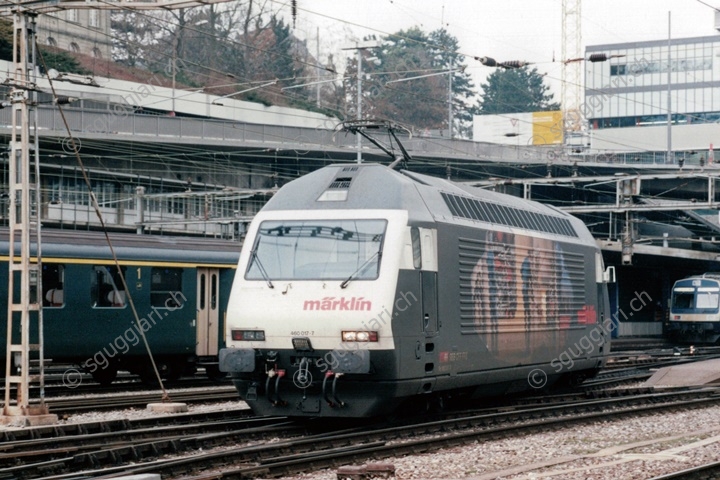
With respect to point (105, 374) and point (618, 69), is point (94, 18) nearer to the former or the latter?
point (618, 69)

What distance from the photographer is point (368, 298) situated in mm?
13391

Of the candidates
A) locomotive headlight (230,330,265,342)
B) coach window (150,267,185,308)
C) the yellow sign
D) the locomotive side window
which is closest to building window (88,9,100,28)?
the yellow sign

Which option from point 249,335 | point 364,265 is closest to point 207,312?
point 249,335

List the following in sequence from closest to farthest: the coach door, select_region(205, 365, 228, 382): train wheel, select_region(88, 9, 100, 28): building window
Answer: the coach door, select_region(205, 365, 228, 382): train wheel, select_region(88, 9, 100, 28): building window

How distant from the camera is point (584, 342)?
20.2 meters

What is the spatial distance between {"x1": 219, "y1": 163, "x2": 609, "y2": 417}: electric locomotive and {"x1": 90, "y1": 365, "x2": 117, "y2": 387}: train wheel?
8355mm

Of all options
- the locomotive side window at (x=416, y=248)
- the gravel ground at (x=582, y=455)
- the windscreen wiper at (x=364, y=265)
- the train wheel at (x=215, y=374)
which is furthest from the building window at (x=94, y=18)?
the gravel ground at (x=582, y=455)

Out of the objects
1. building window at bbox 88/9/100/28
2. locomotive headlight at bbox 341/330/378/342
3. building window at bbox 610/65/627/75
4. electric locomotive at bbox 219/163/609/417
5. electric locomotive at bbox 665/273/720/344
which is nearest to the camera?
locomotive headlight at bbox 341/330/378/342

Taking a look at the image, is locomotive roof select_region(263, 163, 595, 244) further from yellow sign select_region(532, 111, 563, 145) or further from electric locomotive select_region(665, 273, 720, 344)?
yellow sign select_region(532, 111, 563, 145)

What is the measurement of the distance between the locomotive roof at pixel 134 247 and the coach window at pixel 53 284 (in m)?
0.22

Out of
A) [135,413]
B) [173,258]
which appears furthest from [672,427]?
[173,258]

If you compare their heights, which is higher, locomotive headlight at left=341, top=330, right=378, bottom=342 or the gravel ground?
locomotive headlight at left=341, top=330, right=378, bottom=342

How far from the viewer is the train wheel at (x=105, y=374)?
855 inches

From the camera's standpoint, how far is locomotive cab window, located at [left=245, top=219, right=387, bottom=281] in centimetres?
1370
